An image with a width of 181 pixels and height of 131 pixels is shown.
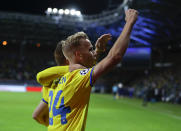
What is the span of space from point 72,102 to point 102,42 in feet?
2.33

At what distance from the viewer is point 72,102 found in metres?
2.37

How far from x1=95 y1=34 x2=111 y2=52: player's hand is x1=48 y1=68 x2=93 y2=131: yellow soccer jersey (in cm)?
45

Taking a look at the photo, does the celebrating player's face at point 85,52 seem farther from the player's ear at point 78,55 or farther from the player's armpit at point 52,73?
the player's armpit at point 52,73

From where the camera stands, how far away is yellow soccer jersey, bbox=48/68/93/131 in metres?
2.31

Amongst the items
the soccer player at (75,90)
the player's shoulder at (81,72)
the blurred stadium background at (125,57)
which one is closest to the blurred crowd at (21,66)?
the blurred stadium background at (125,57)

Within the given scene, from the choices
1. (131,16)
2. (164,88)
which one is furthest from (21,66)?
(131,16)

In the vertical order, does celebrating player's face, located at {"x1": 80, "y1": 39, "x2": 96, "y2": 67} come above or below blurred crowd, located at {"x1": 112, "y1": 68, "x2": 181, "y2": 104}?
above

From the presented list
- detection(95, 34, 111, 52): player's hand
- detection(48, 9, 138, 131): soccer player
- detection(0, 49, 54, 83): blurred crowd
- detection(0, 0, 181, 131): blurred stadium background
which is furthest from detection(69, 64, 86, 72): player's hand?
detection(0, 49, 54, 83): blurred crowd

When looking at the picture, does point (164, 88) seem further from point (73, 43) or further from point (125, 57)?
point (73, 43)

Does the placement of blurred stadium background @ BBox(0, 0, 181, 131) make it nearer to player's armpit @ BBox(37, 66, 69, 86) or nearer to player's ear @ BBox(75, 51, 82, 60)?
player's armpit @ BBox(37, 66, 69, 86)

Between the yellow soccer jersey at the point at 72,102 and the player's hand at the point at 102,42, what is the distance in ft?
1.46

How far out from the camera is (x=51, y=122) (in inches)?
102

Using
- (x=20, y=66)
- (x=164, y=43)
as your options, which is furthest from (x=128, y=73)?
(x=20, y=66)

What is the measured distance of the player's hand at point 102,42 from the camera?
2.53 metres
